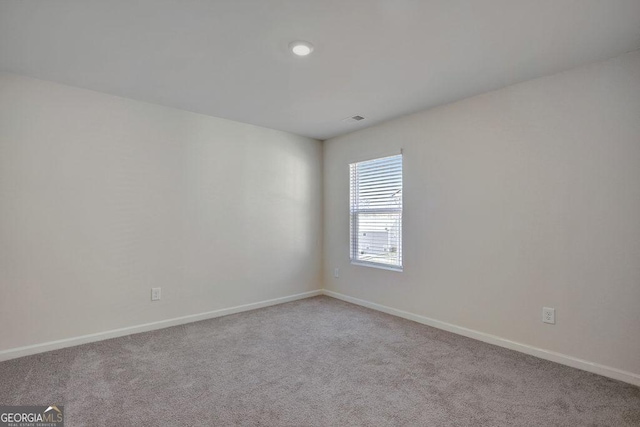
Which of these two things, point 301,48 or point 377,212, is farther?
point 377,212

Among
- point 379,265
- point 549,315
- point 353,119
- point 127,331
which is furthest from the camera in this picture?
point 379,265

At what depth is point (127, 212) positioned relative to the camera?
314cm

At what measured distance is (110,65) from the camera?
2.48 m

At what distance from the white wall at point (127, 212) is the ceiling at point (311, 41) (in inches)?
14.8

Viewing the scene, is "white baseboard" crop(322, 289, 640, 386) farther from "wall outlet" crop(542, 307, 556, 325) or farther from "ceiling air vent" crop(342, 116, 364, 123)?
"ceiling air vent" crop(342, 116, 364, 123)

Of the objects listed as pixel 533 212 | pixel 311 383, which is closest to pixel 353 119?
pixel 533 212

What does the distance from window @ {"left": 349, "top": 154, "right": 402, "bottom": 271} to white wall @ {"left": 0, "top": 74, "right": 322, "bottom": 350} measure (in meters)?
0.89

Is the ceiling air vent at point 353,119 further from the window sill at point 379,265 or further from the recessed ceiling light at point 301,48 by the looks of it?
the window sill at point 379,265

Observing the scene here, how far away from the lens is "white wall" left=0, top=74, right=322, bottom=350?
2643 millimetres

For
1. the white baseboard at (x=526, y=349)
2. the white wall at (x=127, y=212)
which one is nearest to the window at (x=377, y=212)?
the white baseboard at (x=526, y=349)

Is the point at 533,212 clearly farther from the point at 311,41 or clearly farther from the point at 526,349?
the point at 311,41

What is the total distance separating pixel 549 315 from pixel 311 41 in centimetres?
276

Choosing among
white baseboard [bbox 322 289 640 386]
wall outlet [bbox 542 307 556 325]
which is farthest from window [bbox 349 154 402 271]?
wall outlet [bbox 542 307 556 325]

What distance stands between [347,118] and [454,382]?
2.80m
